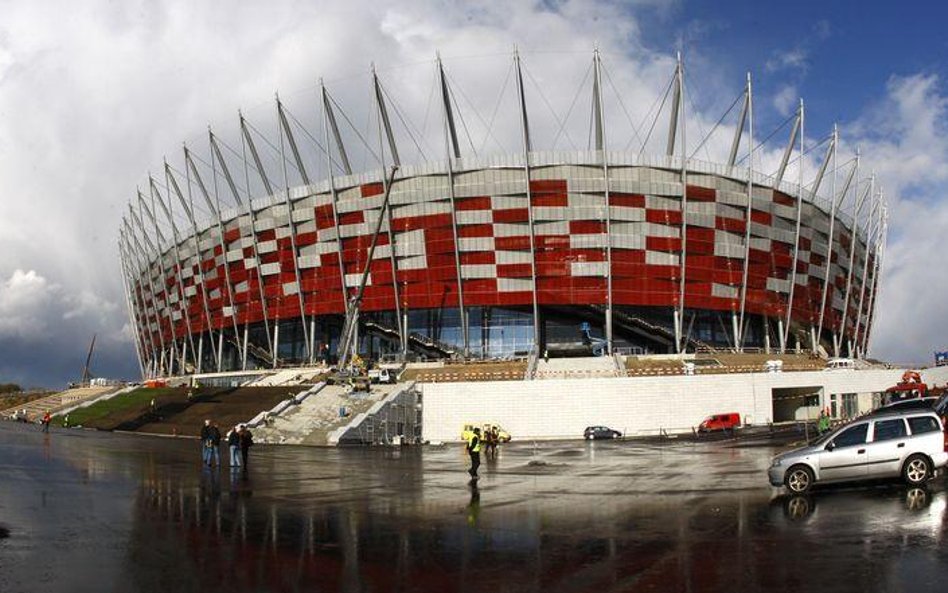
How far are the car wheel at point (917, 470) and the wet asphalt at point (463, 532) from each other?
31 centimetres

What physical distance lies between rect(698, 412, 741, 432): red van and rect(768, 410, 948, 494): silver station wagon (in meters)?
34.8

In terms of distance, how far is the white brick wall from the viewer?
178 ft

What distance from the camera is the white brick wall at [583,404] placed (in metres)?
54.4

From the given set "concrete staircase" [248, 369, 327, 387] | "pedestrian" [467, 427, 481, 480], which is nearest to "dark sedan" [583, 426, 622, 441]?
"concrete staircase" [248, 369, 327, 387]

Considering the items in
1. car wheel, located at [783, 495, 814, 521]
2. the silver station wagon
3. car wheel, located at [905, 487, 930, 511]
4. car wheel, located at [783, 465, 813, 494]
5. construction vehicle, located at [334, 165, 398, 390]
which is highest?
construction vehicle, located at [334, 165, 398, 390]

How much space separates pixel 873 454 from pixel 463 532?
9002 mm

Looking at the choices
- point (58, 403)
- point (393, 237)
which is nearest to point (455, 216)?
point (393, 237)

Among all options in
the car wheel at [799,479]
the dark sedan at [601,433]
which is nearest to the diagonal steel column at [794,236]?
the dark sedan at [601,433]

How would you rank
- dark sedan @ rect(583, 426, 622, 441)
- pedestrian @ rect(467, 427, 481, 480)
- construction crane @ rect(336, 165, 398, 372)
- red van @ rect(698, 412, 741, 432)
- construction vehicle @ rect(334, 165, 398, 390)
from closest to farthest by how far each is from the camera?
1. pedestrian @ rect(467, 427, 481, 480)
2. dark sedan @ rect(583, 426, 622, 441)
3. red van @ rect(698, 412, 741, 432)
4. construction vehicle @ rect(334, 165, 398, 390)
5. construction crane @ rect(336, 165, 398, 372)

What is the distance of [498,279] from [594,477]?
53339 millimetres

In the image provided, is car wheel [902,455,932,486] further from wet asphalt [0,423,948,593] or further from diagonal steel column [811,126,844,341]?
diagonal steel column [811,126,844,341]

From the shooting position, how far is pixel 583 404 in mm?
54531

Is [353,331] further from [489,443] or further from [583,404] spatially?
A: [489,443]

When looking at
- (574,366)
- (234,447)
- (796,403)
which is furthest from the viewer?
(574,366)
